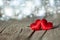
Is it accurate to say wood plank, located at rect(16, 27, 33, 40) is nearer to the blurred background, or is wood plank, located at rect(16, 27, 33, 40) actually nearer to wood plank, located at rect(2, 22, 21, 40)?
wood plank, located at rect(2, 22, 21, 40)

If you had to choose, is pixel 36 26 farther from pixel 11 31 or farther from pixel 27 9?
pixel 27 9

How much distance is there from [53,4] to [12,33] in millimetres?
713

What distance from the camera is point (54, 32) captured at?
132 cm

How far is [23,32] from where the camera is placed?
1.35 meters

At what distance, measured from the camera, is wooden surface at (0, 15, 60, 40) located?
4.12ft

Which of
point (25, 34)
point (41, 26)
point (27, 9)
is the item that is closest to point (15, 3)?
point (27, 9)

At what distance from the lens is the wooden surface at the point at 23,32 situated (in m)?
1.26

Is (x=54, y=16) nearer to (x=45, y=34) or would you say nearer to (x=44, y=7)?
(x=44, y=7)

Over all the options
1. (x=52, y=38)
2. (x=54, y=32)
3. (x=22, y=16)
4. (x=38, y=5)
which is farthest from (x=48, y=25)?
(x=38, y=5)

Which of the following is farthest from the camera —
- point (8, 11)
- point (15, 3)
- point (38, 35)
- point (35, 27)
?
point (15, 3)

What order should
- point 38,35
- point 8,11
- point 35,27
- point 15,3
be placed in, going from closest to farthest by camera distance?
point 38,35
point 35,27
point 8,11
point 15,3

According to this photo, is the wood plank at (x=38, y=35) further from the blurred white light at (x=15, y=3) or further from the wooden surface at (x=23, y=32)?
the blurred white light at (x=15, y=3)

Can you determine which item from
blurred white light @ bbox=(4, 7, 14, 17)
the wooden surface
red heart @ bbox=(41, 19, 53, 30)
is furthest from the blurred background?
red heart @ bbox=(41, 19, 53, 30)

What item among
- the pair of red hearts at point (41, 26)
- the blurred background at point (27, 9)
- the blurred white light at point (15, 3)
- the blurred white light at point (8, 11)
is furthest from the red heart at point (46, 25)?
the blurred white light at point (15, 3)
